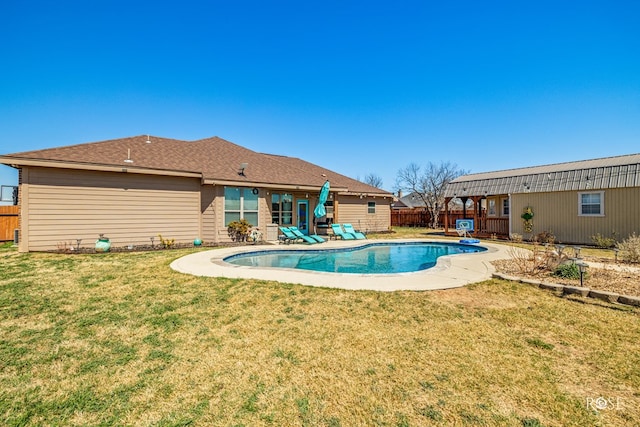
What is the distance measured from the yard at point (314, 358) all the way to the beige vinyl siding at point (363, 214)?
46.4 feet

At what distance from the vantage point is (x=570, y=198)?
1484 centimetres

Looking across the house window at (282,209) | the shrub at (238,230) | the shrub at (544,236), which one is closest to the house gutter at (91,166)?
the shrub at (238,230)

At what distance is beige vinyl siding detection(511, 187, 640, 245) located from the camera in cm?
1305

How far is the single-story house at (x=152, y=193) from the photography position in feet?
33.6

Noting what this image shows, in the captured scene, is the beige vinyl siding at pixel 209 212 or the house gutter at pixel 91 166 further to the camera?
the beige vinyl siding at pixel 209 212

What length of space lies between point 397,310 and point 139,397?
11.9ft

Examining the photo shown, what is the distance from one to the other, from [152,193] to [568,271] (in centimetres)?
1429

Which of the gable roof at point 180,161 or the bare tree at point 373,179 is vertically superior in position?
the bare tree at point 373,179

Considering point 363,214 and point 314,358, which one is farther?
point 363,214

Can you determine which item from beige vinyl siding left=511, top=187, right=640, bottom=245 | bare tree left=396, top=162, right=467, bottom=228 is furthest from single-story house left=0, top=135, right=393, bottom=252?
bare tree left=396, top=162, right=467, bottom=228

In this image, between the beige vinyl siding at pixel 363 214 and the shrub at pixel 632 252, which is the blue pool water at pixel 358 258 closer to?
the shrub at pixel 632 252

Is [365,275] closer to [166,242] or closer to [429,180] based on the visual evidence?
[166,242]

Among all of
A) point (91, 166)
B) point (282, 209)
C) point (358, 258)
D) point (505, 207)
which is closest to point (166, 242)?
point (91, 166)

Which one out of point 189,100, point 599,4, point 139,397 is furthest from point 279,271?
point 189,100
